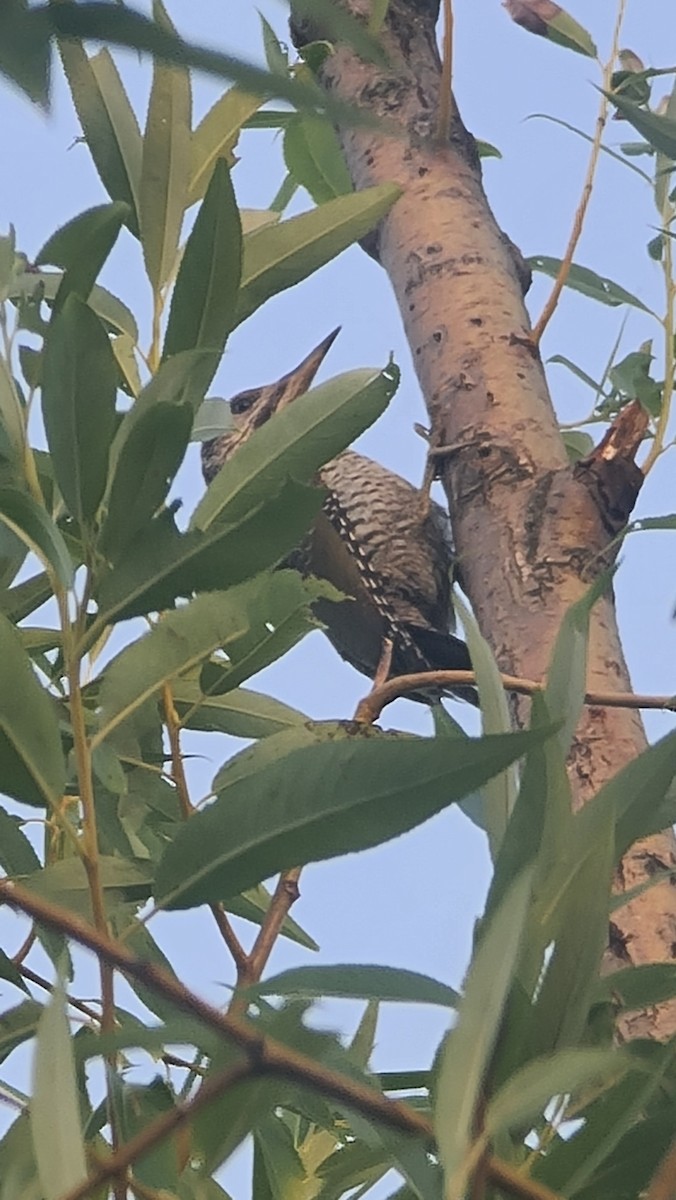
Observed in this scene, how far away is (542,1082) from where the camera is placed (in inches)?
15.0

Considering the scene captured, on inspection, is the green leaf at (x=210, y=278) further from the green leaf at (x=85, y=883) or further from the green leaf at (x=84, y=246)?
the green leaf at (x=85, y=883)

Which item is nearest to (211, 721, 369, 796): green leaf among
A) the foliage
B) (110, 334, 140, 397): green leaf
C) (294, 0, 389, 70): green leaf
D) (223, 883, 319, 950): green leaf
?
the foliage

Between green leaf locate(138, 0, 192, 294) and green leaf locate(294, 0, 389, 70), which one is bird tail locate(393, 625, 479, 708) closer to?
green leaf locate(138, 0, 192, 294)

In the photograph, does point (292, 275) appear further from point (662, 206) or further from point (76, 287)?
point (662, 206)

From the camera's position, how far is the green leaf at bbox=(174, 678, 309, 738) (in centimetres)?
80

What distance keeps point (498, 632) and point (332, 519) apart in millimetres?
1523

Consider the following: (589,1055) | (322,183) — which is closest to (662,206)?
(322,183)

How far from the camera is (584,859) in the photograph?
461 mm

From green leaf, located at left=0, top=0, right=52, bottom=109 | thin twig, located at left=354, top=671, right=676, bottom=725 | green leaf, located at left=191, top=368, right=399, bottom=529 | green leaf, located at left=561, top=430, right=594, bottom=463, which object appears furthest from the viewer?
green leaf, located at left=561, top=430, right=594, bottom=463

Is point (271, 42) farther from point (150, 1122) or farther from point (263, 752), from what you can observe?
point (150, 1122)

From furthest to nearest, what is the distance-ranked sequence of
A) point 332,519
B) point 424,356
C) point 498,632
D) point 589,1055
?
point 332,519
point 424,356
point 498,632
point 589,1055

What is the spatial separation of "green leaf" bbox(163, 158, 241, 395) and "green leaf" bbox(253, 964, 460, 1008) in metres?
0.29

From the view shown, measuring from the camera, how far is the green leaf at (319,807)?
16.1 inches

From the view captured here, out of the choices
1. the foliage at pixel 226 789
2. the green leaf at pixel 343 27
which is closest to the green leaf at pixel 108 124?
the foliage at pixel 226 789
